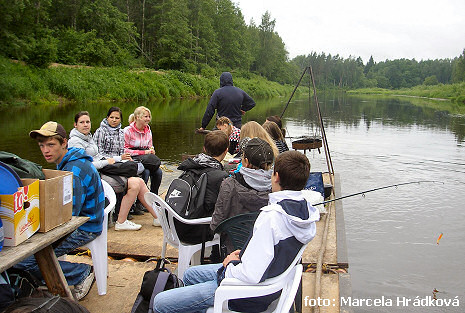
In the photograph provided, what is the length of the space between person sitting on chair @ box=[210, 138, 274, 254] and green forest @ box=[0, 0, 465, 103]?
2105 centimetres

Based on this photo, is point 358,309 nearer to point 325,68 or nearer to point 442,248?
point 442,248

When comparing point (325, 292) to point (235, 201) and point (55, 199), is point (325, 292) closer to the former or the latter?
point (235, 201)

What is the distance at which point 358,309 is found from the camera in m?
3.96

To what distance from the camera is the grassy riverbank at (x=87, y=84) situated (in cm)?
2203

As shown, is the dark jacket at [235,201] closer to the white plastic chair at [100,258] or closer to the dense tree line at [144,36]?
the white plastic chair at [100,258]

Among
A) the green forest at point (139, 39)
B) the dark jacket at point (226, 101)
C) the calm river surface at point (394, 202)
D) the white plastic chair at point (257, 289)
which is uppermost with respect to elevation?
the green forest at point (139, 39)

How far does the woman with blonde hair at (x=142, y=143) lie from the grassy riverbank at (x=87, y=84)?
1781 cm

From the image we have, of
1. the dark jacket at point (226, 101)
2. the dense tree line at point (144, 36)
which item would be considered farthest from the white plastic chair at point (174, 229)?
the dense tree line at point (144, 36)

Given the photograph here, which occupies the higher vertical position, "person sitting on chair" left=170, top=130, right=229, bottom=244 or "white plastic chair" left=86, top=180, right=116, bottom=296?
"person sitting on chair" left=170, top=130, right=229, bottom=244

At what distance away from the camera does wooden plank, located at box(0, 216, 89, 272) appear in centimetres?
202

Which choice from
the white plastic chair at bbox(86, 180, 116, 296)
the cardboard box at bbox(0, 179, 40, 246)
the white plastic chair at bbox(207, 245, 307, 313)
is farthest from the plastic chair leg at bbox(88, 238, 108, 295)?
the white plastic chair at bbox(207, 245, 307, 313)

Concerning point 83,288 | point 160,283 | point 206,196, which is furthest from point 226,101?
point 160,283

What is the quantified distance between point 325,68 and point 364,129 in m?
114

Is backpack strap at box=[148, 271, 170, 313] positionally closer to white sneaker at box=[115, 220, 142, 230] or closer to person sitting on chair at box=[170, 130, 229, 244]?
person sitting on chair at box=[170, 130, 229, 244]
